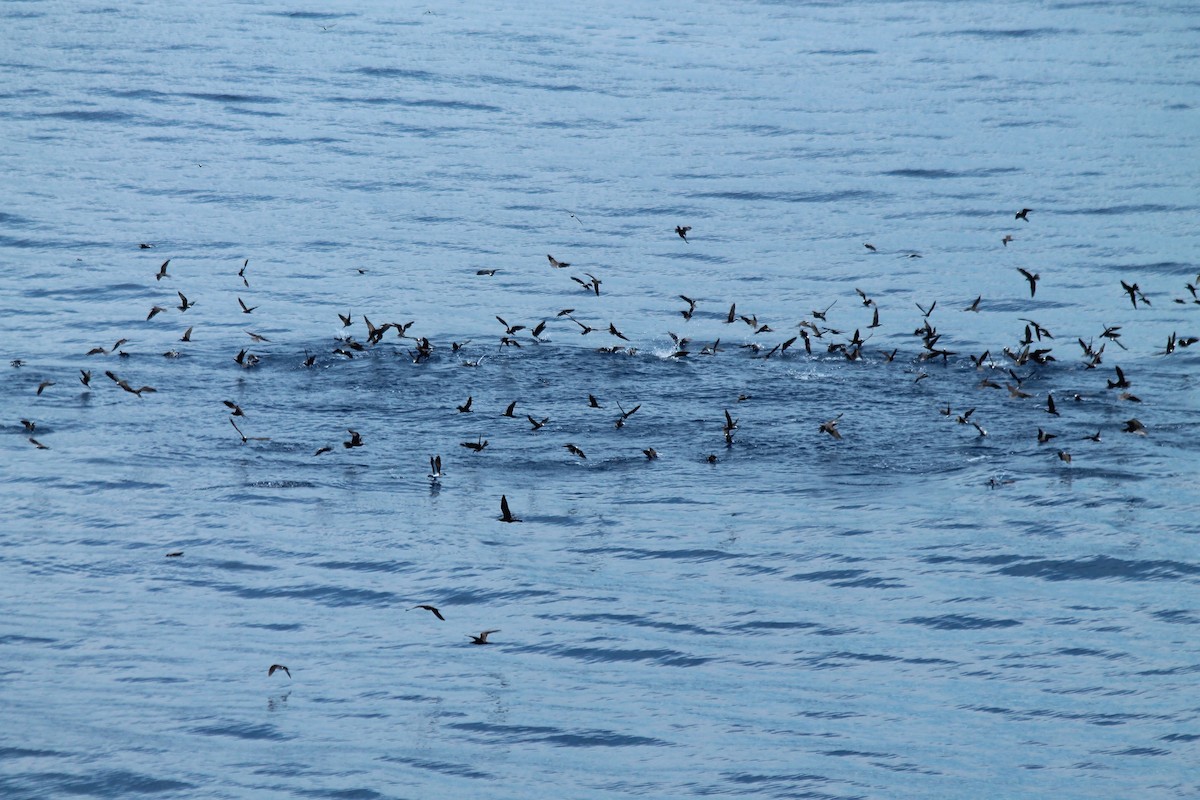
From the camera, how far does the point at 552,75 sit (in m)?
30.4

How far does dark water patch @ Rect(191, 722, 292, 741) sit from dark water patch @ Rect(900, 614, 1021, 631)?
4.49 m

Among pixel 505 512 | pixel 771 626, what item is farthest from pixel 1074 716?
pixel 505 512

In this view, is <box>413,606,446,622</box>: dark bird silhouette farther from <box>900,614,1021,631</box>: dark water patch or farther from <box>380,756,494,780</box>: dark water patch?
<box>900,614,1021,631</box>: dark water patch

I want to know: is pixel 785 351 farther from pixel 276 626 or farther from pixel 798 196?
pixel 798 196

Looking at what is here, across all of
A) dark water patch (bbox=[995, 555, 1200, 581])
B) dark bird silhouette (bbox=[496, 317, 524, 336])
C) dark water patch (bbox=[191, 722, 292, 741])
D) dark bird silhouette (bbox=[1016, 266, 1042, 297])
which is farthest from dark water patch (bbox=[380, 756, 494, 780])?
dark bird silhouette (bbox=[1016, 266, 1042, 297])

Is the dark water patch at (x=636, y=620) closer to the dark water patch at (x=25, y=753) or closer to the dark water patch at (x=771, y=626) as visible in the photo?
the dark water patch at (x=771, y=626)

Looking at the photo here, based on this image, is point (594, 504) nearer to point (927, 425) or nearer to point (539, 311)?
point (927, 425)

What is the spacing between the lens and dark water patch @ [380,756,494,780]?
8094mm

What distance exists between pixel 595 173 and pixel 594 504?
1272 centimetres

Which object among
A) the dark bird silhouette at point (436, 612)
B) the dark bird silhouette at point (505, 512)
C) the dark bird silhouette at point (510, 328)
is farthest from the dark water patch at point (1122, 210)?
the dark bird silhouette at point (436, 612)

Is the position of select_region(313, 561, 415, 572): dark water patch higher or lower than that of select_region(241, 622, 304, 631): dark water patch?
higher

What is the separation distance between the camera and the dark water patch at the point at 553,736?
844cm

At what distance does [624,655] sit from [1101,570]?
3934 mm

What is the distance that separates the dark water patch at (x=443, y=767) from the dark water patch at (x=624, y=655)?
146 cm
